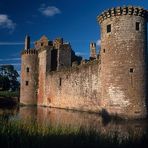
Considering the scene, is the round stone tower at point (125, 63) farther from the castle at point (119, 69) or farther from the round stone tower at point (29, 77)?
the round stone tower at point (29, 77)

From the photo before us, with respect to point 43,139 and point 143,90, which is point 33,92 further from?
point 43,139

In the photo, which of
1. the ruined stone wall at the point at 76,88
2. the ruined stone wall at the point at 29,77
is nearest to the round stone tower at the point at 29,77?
the ruined stone wall at the point at 29,77

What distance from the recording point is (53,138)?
8562 millimetres

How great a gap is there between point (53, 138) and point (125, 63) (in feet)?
37.7

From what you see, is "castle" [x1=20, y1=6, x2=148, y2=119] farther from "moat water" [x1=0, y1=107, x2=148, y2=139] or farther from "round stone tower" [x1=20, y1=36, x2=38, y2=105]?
"round stone tower" [x1=20, y1=36, x2=38, y2=105]

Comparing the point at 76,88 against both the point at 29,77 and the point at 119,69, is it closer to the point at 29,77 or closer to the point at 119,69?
the point at 119,69

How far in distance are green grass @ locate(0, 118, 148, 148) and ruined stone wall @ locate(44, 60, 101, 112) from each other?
13.3 metres

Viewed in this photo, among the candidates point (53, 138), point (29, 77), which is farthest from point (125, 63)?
point (29, 77)

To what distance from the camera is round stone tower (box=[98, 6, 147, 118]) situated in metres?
18.8

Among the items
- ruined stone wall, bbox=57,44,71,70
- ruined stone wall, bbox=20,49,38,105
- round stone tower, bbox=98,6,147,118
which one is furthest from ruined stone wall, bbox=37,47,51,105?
round stone tower, bbox=98,6,147,118

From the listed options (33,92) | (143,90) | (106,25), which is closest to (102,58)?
(106,25)

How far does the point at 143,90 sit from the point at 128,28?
4.08 m

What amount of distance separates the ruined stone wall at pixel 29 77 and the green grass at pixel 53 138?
2795 cm

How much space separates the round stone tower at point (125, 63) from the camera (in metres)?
18.8
